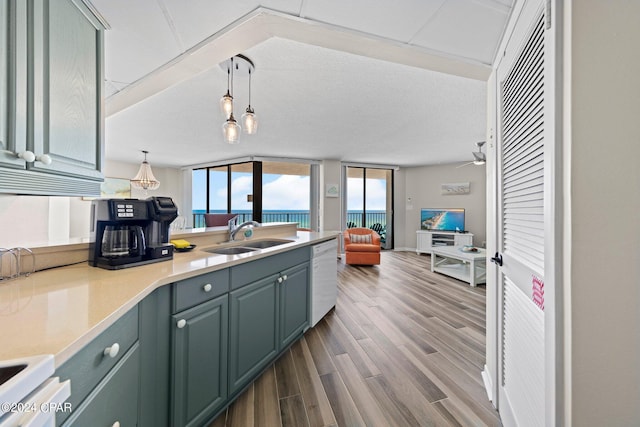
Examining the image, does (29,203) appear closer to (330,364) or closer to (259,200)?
(330,364)

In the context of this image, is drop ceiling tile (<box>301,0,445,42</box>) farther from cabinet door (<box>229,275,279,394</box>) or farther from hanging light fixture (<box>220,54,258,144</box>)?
cabinet door (<box>229,275,279,394</box>)

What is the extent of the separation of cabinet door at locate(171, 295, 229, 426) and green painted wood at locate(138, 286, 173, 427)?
35 mm

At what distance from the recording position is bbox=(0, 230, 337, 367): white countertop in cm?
56

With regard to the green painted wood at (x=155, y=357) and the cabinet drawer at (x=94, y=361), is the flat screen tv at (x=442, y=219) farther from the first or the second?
the cabinet drawer at (x=94, y=361)

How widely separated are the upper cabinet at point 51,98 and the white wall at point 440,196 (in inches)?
268

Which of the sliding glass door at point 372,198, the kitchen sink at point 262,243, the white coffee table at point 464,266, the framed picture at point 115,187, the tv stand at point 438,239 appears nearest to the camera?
the kitchen sink at point 262,243

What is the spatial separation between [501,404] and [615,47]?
1.67 m

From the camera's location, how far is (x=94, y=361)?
26.7 inches

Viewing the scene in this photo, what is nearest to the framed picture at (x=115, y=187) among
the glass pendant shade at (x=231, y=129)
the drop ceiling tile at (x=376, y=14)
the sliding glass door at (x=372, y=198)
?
the sliding glass door at (x=372, y=198)

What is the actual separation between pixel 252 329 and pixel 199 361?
1.25 ft

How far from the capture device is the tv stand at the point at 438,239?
5812mm

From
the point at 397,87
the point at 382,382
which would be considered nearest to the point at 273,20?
the point at 397,87

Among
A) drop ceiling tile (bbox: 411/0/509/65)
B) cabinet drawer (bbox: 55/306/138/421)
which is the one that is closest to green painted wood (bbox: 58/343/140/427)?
cabinet drawer (bbox: 55/306/138/421)

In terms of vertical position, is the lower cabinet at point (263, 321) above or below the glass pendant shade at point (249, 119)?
below
